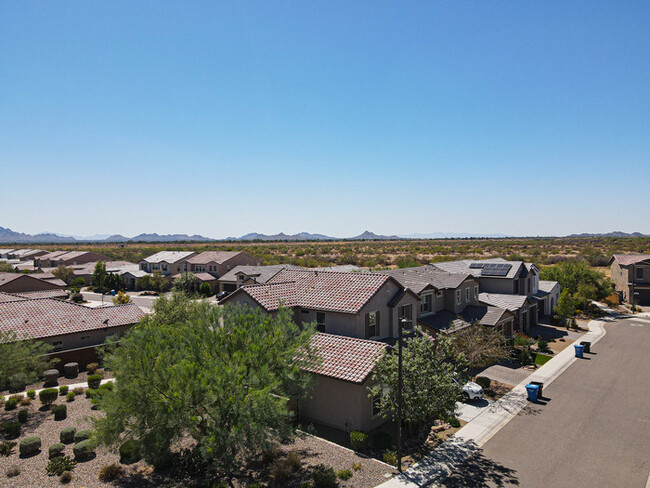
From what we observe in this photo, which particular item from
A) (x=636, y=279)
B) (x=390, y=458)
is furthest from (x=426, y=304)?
(x=636, y=279)

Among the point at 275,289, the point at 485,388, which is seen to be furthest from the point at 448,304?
the point at 275,289

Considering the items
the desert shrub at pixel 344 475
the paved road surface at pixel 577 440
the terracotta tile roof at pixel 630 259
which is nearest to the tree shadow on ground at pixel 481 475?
the paved road surface at pixel 577 440

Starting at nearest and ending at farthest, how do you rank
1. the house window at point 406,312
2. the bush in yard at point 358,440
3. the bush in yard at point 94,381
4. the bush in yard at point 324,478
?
1. the bush in yard at point 324,478
2. the bush in yard at point 358,440
3. the bush in yard at point 94,381
4. the house window at point 406,312

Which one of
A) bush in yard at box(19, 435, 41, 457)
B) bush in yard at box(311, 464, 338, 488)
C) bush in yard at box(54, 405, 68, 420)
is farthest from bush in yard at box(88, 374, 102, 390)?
bush in yard at box(311, 464, 338, 488)

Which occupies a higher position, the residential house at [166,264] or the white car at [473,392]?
the residential house at [166,264]

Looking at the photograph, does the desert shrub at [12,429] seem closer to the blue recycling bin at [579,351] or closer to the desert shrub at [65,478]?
the desert shrub at [65,478]

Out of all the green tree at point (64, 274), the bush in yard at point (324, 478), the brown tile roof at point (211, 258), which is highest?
the brown tile roof at point (211, 258)

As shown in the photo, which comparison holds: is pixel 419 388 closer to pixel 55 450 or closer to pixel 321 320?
pixel 321 320

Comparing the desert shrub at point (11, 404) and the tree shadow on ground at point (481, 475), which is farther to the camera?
the desert shrub at point (11, 404)
